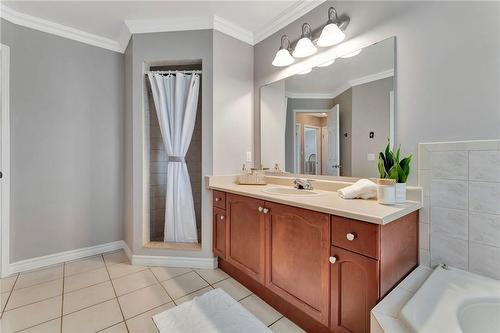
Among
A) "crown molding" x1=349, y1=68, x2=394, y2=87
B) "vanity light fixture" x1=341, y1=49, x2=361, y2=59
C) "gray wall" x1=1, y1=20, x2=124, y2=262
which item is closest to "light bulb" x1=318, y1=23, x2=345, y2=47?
"vanity light fixture" x1=341, y1=49, x2=361, y2=59

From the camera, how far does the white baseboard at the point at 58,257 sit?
2012 millimetres

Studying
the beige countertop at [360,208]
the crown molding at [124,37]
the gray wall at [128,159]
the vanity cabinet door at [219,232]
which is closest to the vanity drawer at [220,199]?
the vanity cabinet door at [219,232]

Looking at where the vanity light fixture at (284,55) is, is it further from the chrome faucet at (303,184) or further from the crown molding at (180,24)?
the chrome faucet at (303,184)

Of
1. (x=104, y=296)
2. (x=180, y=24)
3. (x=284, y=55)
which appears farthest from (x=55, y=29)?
(x=104, y=296)

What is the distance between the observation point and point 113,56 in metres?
2.46

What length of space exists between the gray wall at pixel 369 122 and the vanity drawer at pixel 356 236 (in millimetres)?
629

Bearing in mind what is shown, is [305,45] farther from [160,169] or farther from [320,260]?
[160,169]

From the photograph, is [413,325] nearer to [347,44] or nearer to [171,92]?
[347,44]

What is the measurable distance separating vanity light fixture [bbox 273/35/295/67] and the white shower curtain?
0.80 metres

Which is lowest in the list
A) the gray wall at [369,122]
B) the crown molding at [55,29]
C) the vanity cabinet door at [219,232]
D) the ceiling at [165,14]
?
the vanity cabinet door at [219,232]

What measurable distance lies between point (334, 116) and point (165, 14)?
1751 millimetres

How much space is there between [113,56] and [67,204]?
165 cm

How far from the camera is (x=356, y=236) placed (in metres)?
1.05

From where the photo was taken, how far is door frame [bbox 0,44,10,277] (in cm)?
191
